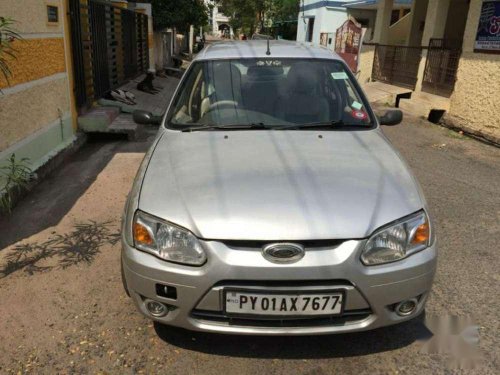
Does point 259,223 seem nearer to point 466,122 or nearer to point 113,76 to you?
point 466,122

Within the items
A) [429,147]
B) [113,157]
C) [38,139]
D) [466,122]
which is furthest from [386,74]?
[38,139]

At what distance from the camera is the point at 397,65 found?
→ 14102 millimetres

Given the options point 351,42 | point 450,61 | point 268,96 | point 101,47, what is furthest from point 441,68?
point 268,96

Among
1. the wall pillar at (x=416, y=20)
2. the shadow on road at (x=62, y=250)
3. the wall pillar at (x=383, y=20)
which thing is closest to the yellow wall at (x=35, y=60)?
the shadow on road at (x=62, y=250)

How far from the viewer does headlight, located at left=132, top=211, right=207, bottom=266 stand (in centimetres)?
222

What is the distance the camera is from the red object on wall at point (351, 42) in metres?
16.7

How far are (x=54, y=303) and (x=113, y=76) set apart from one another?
8.49 meters

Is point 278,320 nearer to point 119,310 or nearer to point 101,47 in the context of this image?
point 119,310

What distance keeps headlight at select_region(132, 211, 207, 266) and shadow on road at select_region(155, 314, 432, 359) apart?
0.69m

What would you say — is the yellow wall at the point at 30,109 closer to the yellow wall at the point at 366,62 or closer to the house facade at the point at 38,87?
the house facade at the point at 38,87

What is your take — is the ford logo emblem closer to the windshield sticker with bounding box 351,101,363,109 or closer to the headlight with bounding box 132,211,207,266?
the headlight with bounding box 132,211,207,266

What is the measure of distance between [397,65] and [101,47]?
29.5 feet

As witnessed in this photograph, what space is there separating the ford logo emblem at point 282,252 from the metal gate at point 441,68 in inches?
384

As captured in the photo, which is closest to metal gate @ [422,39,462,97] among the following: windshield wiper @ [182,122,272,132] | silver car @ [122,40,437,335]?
windshield wiper @ [182,122,272,132]
